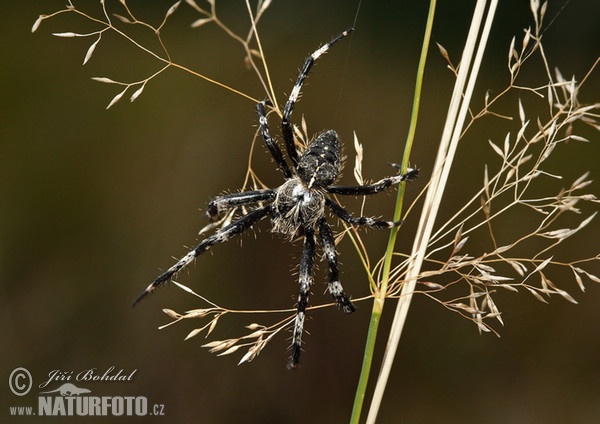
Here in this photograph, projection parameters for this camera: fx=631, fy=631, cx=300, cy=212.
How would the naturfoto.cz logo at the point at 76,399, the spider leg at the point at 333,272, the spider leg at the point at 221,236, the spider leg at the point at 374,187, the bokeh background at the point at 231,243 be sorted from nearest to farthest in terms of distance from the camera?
the spider leg at the point at 374,187, the spider leg at the point at 333,272, the spider leg at the point at 221,236, the naturfoto.cz logo at the point at 76,399, the bokeh background at the point at 231,243

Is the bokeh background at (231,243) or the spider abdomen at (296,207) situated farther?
the bokeh background at (231,243)

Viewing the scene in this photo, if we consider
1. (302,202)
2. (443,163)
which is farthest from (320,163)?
(443,163)

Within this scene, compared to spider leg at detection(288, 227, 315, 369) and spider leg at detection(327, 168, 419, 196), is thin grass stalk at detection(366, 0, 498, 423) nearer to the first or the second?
spider leg at detection(327, 168, 419, 196)

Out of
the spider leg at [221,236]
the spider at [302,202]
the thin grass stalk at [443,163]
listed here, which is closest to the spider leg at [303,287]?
the spider at [302,202]

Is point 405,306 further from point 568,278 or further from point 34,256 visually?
point 34,256

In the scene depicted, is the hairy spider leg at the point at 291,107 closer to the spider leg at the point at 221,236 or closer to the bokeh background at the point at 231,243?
the spider leg at the point at 221,236

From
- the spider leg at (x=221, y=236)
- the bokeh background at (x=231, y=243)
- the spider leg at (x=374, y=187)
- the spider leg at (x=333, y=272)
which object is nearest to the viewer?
the spider leg at (x=374, y=187)

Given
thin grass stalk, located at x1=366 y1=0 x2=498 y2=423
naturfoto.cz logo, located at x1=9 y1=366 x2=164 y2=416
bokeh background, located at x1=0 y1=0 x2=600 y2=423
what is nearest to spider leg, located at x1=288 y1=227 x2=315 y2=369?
thin grass stalk, located at x1=366 y1=0 x2=498 y2=423
